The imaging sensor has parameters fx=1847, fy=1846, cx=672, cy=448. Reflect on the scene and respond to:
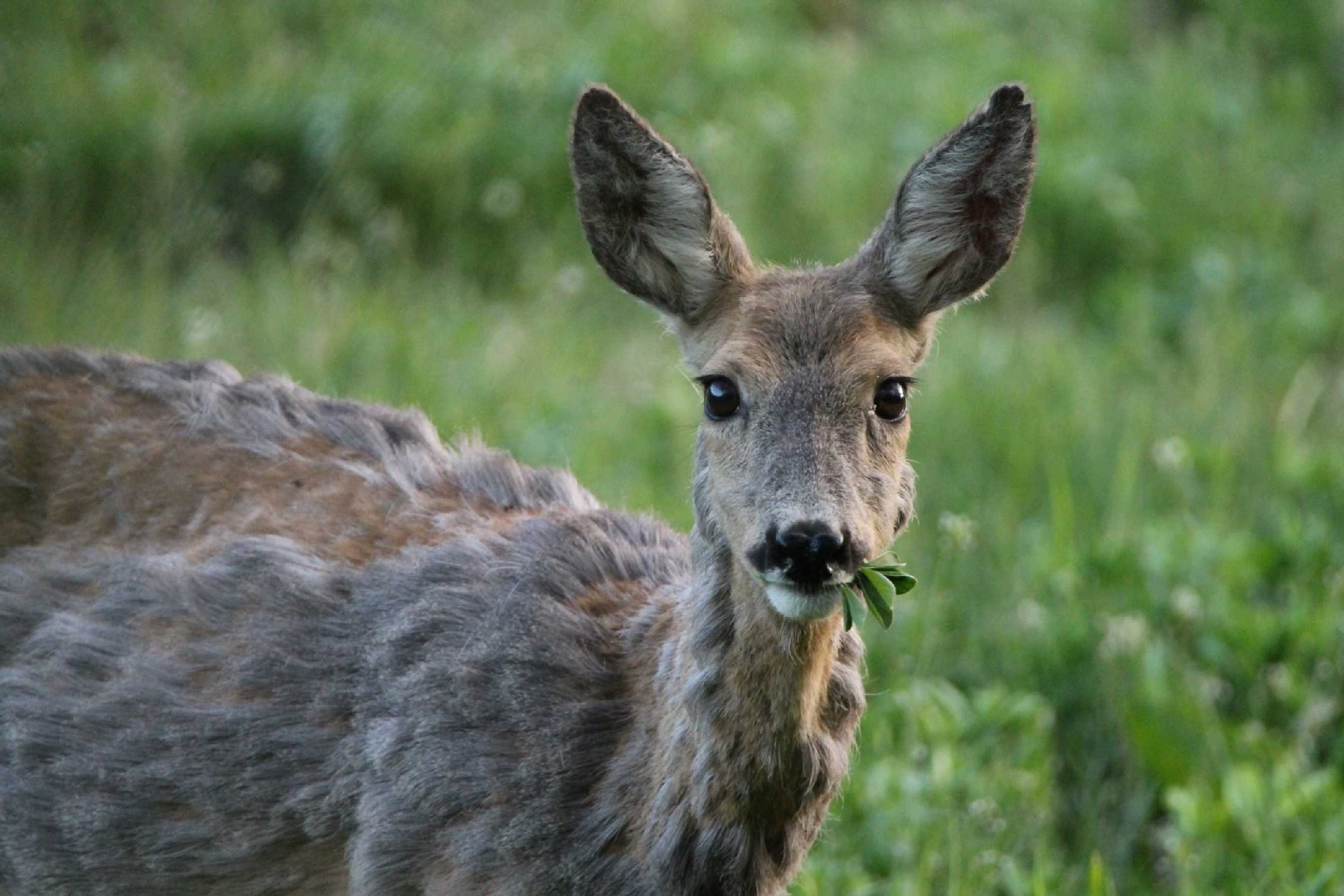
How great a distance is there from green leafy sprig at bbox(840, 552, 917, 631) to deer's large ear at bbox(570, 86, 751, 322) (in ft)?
2.69

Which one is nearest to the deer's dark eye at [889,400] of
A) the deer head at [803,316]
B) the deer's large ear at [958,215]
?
the deer head at [803,316]

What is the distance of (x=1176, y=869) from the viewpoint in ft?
19.3

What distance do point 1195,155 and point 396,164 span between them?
513 cm

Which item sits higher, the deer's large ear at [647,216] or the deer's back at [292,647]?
the deer's large ear at [647,216]

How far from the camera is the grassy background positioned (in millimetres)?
6250

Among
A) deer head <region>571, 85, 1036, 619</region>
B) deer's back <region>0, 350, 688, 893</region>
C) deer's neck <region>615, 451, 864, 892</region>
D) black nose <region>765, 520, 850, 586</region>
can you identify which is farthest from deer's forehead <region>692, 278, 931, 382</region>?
deer's back <region>0, 350, 688, 893</region>

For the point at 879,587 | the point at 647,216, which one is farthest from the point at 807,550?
the point at 647,216


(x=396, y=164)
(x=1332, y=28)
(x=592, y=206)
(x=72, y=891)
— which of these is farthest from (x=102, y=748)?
(x=1332, y=28)

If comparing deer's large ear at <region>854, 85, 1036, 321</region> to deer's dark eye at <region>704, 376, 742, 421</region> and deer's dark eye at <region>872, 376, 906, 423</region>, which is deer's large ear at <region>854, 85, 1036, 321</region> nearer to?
deer's dark eye at <region>872, 376, 906, 423</region>

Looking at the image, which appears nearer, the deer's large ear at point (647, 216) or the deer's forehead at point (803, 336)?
the deer's forehead at point (803, 336)

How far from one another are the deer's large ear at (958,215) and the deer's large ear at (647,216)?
14.0 inches

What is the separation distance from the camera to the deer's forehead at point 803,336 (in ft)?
13.3

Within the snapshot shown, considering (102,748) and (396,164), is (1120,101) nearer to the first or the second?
(396,164)

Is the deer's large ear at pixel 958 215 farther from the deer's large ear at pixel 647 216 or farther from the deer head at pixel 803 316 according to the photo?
the deer's large ear at pixel 647 216
